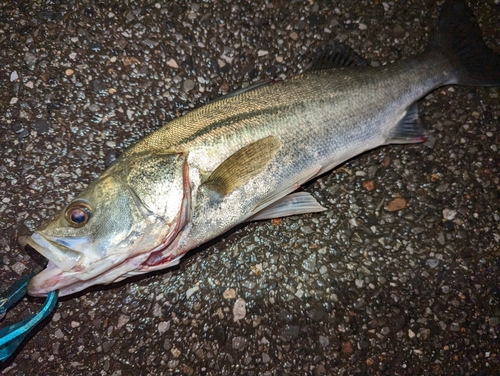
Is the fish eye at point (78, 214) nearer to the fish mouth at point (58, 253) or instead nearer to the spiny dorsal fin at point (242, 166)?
the fish mouth at point (58, 253)

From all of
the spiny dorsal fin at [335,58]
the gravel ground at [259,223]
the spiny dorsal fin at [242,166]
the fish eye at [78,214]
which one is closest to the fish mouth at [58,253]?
the fish eye at [78,214]

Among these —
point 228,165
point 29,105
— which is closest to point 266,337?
point 228,165

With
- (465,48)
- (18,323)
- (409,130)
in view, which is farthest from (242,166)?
(465,48)

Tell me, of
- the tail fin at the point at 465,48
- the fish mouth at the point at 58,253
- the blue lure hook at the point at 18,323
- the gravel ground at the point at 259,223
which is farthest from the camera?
the tail fin at the point at 465,48

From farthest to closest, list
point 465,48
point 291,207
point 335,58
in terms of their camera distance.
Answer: point 465,48 < point 335,58 < point 291,207

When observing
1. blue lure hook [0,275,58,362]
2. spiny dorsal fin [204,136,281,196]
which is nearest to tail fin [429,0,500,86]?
spiny dorsal fin [204,136,281,196]

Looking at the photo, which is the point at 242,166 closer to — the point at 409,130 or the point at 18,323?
the point at 409,130
